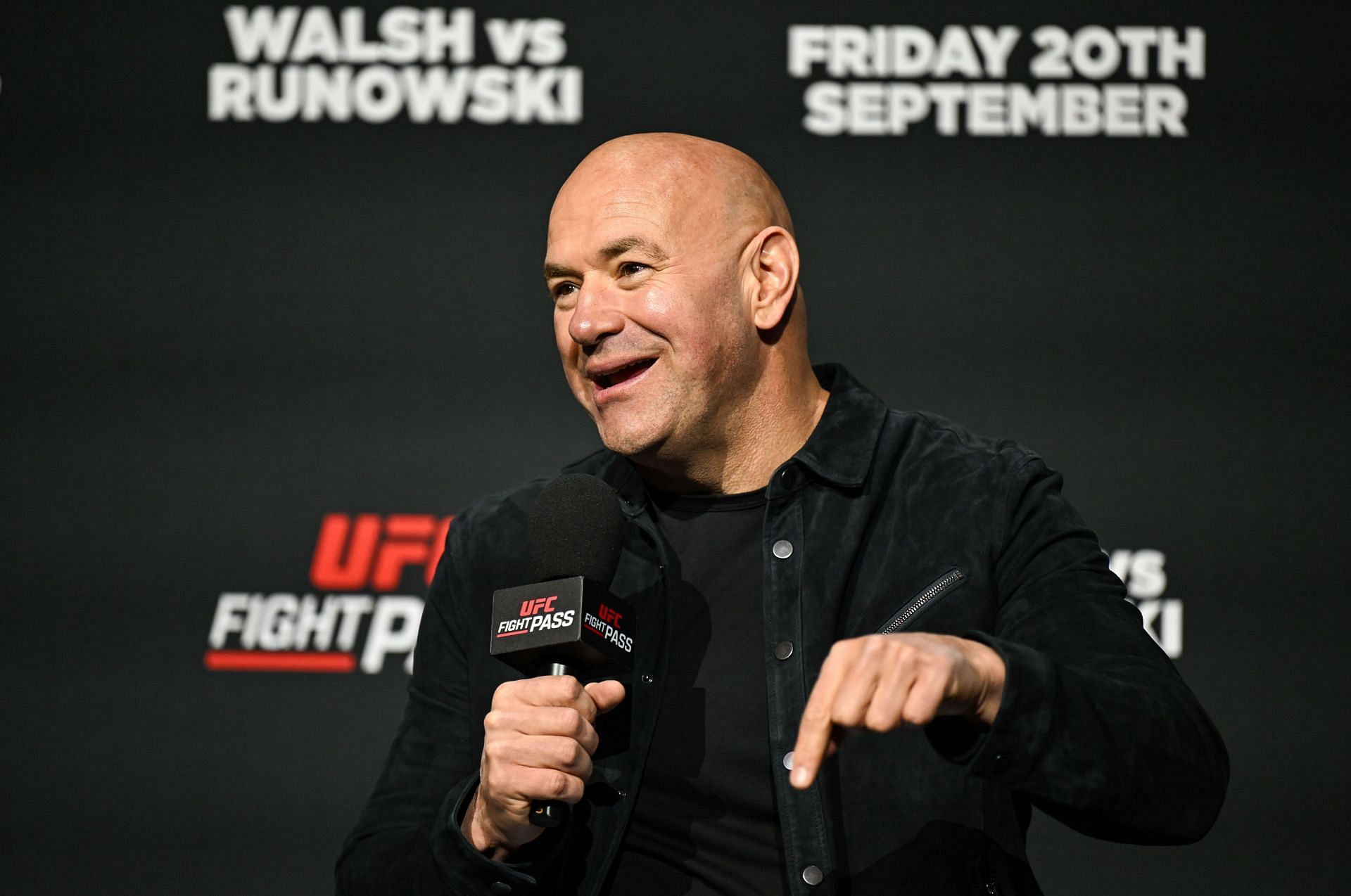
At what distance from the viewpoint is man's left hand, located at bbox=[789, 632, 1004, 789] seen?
3.66ft

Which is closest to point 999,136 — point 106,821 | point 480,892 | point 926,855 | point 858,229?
point 858,229

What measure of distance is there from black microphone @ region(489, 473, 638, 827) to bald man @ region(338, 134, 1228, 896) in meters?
0.04

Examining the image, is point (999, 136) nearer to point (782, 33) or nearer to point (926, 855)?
point (782, 33)

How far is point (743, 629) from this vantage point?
1.71 metres

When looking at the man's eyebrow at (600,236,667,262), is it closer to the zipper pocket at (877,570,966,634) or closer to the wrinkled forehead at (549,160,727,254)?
the wrinkled forehead at (549,160,727,254)

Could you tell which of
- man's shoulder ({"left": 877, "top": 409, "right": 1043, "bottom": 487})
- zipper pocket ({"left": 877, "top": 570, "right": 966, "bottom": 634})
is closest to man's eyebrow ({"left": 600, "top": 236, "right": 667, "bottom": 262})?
man's shoulder ({"left": 877, "top": 409, "right": 1043, "bottom": 487})

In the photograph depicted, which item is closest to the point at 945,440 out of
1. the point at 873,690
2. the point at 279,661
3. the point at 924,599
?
the point at 924,599

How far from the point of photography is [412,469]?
9.04 ft

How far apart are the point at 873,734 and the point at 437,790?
562 millimetres

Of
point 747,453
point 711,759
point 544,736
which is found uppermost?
point 747,453

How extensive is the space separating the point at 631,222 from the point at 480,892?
33.2 inches

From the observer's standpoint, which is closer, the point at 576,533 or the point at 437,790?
the point at 576,533

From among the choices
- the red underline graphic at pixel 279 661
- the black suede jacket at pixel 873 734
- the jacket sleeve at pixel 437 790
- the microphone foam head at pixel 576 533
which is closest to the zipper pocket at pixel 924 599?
the black suede jacket at pixel 873 734

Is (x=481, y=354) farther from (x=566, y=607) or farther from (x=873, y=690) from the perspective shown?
(x=873, y=690)
